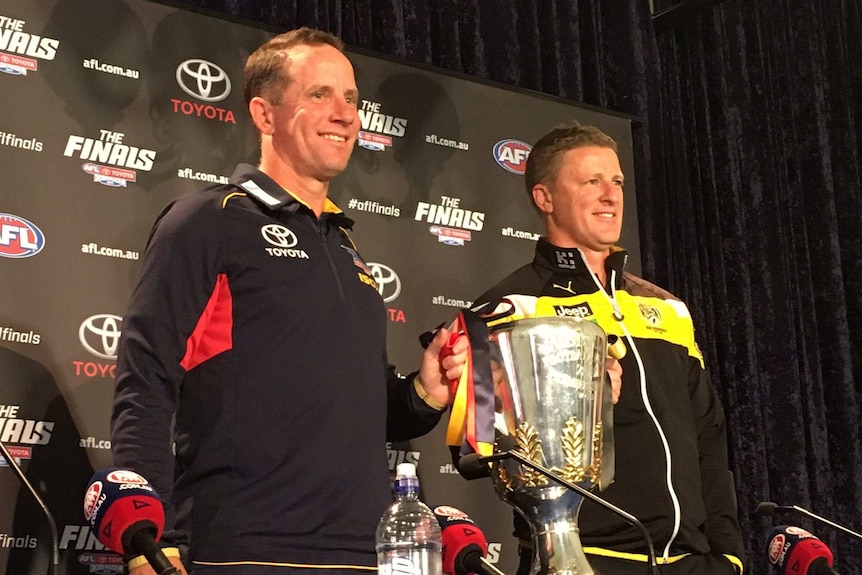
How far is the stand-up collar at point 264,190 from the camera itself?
199 centimetres

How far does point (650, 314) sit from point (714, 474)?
14.6 inches

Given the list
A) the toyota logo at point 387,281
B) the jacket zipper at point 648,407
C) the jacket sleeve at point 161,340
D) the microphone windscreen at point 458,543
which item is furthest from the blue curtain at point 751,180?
the microphone windscreen at point 458,543

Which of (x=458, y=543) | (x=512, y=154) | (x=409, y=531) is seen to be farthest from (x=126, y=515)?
(x=512, y=154)

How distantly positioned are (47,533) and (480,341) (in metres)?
1.24

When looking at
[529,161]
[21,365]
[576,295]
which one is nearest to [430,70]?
[529,161]

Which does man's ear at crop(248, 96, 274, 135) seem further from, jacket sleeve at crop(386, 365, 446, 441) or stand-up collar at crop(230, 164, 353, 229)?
jacket sleeve at crop(386, 365, 446, 441)

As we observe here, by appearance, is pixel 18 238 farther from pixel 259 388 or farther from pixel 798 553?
pixel 798 553

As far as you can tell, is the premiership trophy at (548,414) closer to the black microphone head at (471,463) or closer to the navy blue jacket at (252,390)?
the black microphone head at (471,463)

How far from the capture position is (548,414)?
4.95 feet

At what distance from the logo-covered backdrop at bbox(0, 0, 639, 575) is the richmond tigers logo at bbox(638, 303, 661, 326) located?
81 centimetres

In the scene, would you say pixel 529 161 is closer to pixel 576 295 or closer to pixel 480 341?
pixel 576 295

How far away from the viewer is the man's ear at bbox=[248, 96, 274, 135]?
2.18 metres

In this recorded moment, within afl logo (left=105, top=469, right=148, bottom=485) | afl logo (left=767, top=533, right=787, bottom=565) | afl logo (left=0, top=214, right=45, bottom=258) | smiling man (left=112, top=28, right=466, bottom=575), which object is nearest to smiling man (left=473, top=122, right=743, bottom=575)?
afl logo (left=767, top=533, right=787, bottom=565)

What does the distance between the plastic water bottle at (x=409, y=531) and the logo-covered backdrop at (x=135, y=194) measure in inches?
43.0
